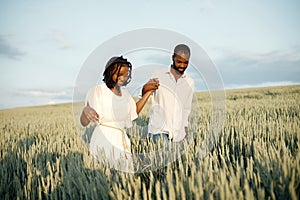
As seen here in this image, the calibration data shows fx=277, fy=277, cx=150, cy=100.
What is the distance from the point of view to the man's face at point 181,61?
2666 mm

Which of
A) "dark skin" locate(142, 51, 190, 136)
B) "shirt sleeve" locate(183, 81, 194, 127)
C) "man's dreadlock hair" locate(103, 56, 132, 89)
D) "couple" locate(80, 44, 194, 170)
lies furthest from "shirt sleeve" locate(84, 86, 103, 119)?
"shirt sleeve" locate(183, 81, 194, 127)

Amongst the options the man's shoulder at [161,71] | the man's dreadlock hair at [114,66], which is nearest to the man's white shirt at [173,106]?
the man's shoulder at [161,71]

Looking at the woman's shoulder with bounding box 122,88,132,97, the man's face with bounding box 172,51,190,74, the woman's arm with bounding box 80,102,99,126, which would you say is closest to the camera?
the woman's arm with bounding box 80,102,99,126

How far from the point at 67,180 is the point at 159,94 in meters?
1.50

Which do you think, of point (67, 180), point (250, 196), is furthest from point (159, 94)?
point (250, 196)

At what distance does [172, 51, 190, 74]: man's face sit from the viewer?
105 inches

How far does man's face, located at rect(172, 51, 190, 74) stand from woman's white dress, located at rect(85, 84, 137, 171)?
610 millimetres

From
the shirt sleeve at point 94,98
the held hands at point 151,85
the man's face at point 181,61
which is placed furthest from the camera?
the man's face at point 181,61

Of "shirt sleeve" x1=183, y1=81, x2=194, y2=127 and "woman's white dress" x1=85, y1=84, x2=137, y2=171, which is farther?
"shirt sleeve" x1=183, y1=81, x2=194, y2=127

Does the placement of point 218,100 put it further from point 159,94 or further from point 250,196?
point 250,196

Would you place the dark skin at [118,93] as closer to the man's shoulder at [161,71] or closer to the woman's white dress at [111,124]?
the woman's white dress at [111,124]

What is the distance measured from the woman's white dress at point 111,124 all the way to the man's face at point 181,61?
610mm

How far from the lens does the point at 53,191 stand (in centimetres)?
223

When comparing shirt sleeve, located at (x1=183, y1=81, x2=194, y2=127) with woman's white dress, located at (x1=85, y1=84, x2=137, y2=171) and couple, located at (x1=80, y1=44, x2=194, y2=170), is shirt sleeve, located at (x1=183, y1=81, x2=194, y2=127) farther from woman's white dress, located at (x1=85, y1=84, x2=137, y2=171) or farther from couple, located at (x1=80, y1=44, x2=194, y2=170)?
woman's white dress, located at (x1=85, y1=84, x2=137, y2=171)
